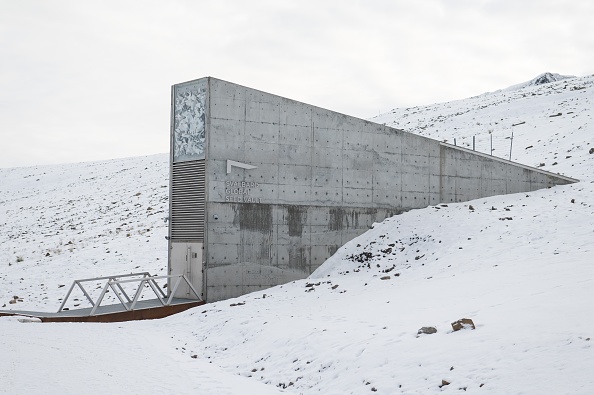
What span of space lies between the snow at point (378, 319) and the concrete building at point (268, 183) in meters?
Result: 0.96

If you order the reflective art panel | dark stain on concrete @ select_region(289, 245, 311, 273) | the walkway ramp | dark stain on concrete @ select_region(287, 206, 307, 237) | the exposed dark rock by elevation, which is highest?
the reflective art panel

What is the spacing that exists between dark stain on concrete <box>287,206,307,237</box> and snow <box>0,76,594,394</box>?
1.74 m

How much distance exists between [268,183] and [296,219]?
1.74 meters

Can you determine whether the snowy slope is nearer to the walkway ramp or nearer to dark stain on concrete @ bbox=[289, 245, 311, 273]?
the walkway ramp

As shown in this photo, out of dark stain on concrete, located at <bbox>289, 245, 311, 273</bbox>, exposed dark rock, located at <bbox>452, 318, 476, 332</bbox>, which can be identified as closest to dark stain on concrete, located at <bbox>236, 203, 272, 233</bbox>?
dark stain on concrete, located at <bbox>289, 245, 311, 273</bbox>

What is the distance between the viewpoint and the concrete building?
20.6 metres

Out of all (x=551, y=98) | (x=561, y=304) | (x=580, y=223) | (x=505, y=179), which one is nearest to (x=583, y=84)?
(x=551, y=98)

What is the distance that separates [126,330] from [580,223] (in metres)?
14.7

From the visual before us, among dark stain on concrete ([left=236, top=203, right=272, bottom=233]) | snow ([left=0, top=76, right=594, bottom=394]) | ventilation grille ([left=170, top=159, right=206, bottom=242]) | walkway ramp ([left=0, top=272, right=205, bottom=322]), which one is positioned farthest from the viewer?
dark stain on concrete ([left=236, top=203, right=272, bottom=233])

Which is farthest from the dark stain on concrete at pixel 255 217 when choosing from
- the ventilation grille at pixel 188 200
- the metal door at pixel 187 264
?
the metal door at pixel 187 264

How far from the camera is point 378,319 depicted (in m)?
13.2

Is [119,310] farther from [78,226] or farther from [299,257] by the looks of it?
[78,226]

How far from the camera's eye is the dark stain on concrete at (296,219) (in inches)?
865

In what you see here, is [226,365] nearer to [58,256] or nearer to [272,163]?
[272,163]
